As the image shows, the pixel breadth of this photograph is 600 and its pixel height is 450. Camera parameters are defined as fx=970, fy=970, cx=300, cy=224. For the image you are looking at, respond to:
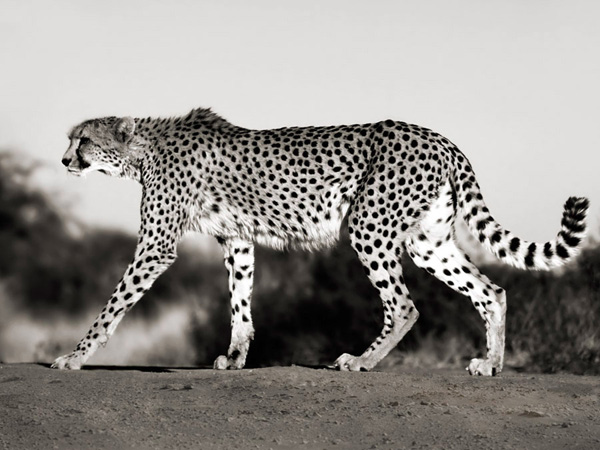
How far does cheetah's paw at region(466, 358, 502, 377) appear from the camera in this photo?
22.0 ft

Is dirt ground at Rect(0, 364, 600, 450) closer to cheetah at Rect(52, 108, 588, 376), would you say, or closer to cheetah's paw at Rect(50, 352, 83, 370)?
cheetah's paw at Rect(50, 352, 83, 370)

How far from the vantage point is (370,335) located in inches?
366

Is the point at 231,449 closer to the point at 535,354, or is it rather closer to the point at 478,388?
the point at 478,388

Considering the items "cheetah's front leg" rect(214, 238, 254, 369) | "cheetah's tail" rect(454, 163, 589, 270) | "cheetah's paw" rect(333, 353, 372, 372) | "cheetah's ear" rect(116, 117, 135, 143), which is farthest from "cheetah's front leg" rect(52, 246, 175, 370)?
"cheetah's tail" rect(454, 163, 589, 270)

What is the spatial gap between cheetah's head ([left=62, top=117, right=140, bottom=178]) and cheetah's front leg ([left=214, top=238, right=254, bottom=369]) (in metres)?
1.02

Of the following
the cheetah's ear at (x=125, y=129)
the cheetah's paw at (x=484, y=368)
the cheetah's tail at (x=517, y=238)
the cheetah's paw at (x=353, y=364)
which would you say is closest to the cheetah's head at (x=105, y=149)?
the cheetah's ear at (x=125, y=129)

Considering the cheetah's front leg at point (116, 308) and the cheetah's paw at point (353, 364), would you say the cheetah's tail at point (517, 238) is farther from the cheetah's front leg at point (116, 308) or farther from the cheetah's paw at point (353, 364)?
the cheetah's front leg at point (116, 308)

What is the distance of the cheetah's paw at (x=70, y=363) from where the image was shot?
273 inches

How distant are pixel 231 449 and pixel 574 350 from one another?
466cm

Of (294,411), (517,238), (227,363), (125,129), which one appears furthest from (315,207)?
(294,411)

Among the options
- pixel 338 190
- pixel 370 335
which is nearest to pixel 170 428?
pixel 338 190

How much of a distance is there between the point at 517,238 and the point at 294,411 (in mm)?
2509

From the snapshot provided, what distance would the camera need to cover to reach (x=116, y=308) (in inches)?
276

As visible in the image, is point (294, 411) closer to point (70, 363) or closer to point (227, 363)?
point (227, 363)
